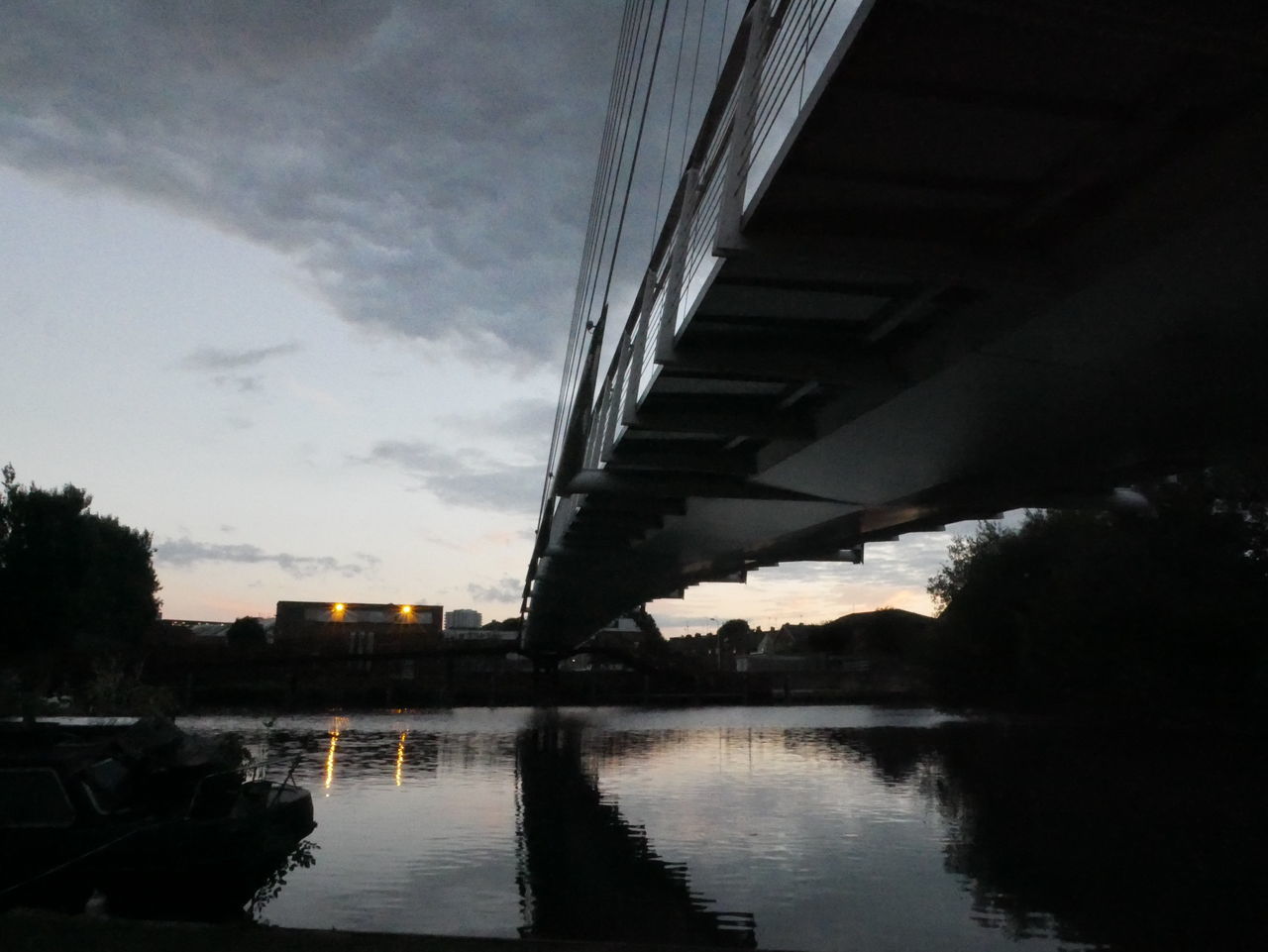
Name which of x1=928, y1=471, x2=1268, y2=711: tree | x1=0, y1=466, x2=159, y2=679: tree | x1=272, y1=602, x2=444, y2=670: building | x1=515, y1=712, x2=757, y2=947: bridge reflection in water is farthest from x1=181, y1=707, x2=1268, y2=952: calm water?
x1=272, y1=602, x2=444, y2=670: building

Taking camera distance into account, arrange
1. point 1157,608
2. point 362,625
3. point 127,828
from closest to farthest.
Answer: point 127,828, point 1157,608, point 362,625

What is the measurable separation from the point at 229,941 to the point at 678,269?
23.3ft

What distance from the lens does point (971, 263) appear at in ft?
27.9

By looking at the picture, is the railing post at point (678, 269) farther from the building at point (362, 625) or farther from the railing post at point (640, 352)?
the building at point (362, 625)

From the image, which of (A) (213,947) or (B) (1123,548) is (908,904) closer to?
(A) (213,947)

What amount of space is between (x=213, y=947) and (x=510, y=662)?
9057cm

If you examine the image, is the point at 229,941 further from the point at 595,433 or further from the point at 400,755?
the point at 400,755

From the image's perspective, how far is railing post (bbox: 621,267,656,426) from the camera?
13.8 metres

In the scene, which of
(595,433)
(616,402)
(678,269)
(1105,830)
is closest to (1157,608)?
(1105,830)

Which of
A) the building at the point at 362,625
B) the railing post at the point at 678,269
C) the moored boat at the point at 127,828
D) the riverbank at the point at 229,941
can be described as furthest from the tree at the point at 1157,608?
the building at the point at 362,625

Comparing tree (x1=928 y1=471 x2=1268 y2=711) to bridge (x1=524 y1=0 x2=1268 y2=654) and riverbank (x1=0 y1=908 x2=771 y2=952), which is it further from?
riverbank (x1=0 y1=908 x2=771 y2=952)

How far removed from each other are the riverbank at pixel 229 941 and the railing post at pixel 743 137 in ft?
16.7

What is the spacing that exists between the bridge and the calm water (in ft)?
17.7

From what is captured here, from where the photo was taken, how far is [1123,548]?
115ft
